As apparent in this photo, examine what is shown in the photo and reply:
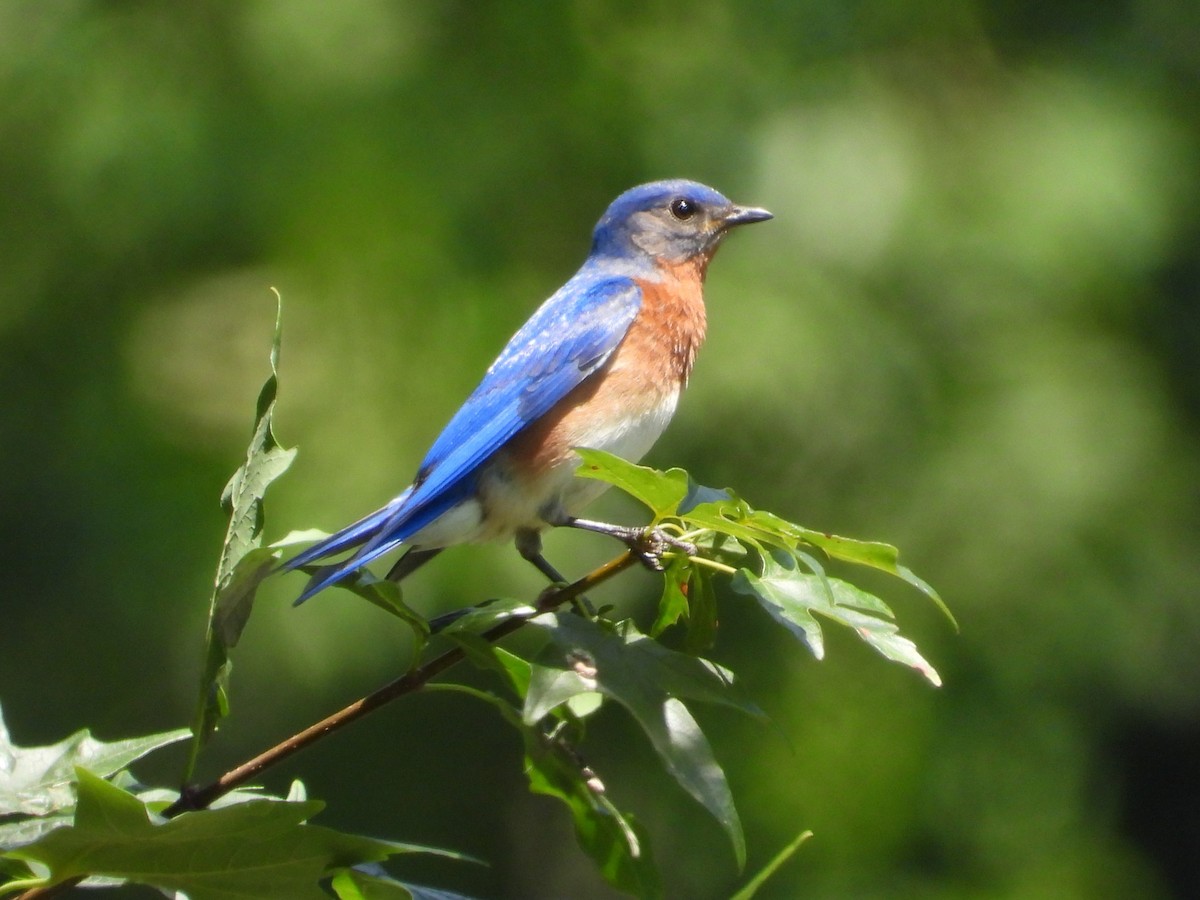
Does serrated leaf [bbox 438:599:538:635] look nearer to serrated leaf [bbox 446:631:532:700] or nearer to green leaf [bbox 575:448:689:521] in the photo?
serrated leaf [bbox 446:631:532:700]

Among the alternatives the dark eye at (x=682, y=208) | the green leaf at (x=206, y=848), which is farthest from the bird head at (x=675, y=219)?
the green leaf at (x=206, y=848)

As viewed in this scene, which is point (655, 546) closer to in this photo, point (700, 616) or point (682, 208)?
point (700, 616)

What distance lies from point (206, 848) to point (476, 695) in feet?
1.09

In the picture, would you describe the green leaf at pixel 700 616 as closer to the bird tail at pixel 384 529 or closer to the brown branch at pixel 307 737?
the brown branch at pixel 307 737

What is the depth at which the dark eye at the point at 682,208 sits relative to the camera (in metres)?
3.72

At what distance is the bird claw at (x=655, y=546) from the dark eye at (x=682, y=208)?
1988 mm

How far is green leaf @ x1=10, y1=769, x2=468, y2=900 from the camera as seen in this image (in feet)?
4.31

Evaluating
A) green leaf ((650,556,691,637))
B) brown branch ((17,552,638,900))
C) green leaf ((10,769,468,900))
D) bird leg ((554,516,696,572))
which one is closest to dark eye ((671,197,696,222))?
bird leg ((554,516,696,572))

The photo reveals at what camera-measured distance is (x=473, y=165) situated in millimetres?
4320

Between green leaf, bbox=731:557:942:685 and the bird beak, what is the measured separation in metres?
2.06

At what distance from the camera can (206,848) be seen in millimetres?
1368

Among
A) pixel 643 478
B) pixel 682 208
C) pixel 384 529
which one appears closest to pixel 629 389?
pixel 384 529

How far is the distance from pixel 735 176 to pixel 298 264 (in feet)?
4.04

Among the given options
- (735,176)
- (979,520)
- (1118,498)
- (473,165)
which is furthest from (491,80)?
(1118,498)
